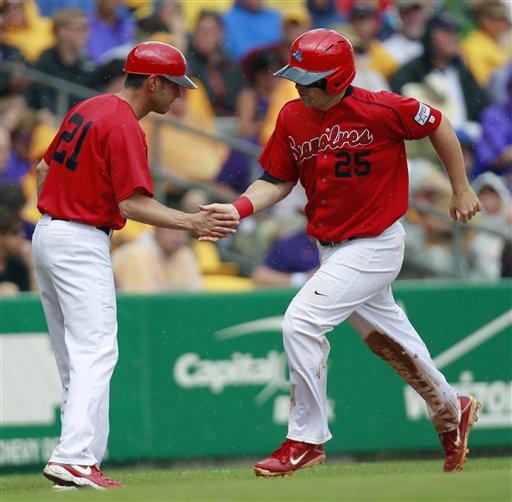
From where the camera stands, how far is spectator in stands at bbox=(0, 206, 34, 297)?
30.5 feet

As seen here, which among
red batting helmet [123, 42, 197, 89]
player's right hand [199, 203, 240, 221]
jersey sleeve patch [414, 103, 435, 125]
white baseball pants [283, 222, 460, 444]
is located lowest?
white baseball pants [283, 222, 460, 444]

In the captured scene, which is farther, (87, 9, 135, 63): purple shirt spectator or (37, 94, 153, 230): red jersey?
(87, 9, 135, 63): purple shirt spectator

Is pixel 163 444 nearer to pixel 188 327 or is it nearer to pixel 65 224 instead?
pixel 188 327

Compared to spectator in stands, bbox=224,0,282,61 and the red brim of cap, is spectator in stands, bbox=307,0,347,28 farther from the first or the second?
the red brim of cap

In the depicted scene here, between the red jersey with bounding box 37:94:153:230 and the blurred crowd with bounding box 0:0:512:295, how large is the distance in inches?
115

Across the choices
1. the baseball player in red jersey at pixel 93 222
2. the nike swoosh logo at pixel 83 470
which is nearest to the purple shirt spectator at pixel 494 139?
the baseball player in red jersey at pixel 93 222

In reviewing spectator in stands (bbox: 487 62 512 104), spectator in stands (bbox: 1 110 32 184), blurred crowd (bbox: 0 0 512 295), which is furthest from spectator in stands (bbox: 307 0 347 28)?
spectator in stands (bbox: 1 110 32 184)

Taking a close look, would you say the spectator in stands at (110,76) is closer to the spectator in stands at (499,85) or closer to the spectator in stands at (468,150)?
the spectator in stands at (468,150)

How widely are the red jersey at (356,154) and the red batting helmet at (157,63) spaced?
60 cm

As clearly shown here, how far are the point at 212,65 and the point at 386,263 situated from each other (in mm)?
5205

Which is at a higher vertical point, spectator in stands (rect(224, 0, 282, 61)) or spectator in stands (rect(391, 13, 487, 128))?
spectator in stands (rect(224, 0, 282, 61))

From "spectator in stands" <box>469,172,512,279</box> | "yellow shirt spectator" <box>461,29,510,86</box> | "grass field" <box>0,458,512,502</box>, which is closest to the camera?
"grass field" <box>0,458,512,502</box>

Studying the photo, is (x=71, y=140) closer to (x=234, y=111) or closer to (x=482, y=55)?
(x=234, y=111)

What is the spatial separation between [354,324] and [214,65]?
507cm
